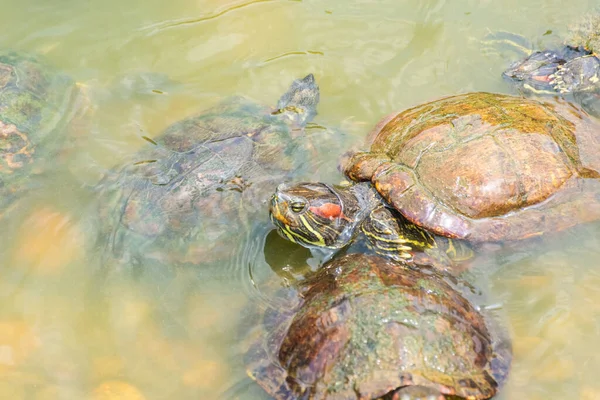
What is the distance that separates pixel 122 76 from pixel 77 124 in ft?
2.87

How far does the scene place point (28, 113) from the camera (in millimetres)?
5324

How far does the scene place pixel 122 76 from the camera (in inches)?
232

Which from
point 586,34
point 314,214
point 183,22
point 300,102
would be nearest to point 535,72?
point 586,34

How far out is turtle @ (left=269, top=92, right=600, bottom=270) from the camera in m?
4.08

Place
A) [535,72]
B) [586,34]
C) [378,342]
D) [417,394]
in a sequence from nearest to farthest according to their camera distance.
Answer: [417,394] → [378,342] → [535,72] → [586,34]

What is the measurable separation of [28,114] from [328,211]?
3.58 meters

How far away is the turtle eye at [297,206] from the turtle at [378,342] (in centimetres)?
58

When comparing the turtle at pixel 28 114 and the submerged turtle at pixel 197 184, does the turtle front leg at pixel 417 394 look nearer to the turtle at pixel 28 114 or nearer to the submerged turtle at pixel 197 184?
the submerged turtle at pixel 197 184

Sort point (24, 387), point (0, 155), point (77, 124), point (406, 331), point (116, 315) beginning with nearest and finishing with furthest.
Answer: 1. point (406, 331)
2. point (24, 387)
3. point (116, 315)
4. point (0, 155)
5. point (77, 124)

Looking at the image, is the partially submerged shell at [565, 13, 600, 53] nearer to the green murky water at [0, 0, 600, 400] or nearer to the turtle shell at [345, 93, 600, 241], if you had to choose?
the green murky water at [0, 0, 600, 400]

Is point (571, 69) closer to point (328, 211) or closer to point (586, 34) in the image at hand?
point (586, 34)

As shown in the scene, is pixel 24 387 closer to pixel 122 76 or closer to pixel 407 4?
pixel 122 76

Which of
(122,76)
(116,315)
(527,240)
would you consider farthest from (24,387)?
(527,240)

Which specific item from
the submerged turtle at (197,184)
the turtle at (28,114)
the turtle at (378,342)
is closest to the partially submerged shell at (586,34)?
the submerged turtle at (197,184)
